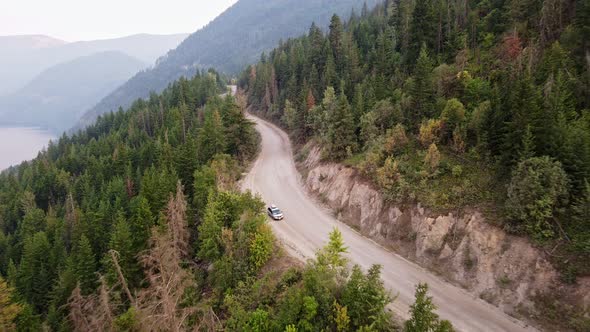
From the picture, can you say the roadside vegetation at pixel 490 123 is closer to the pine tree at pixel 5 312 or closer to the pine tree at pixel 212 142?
the pine tree at pixel 212 142

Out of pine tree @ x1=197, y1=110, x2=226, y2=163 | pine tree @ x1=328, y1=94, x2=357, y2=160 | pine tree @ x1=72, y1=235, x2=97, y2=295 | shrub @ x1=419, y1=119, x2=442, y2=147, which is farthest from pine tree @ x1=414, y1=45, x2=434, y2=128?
pine tree @ x1=72, y1=235, x2=97, y2=295

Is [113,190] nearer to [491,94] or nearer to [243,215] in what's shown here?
[243,215]

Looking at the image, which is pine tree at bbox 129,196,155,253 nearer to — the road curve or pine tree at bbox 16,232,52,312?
the road curve

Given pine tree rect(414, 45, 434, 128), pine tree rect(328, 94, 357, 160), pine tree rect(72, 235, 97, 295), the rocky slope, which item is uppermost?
pine tree rect(414, 45, 434, 128)

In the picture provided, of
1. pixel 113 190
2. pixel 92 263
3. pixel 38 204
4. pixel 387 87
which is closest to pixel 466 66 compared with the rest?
pixel 387 87


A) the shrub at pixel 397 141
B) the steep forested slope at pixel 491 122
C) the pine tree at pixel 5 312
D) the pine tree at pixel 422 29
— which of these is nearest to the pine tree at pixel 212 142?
the steep forested slope at pixel 491 122

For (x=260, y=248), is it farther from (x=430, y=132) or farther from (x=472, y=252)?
(x=430, y=132)

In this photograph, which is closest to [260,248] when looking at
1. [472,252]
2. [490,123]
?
[472,252]
